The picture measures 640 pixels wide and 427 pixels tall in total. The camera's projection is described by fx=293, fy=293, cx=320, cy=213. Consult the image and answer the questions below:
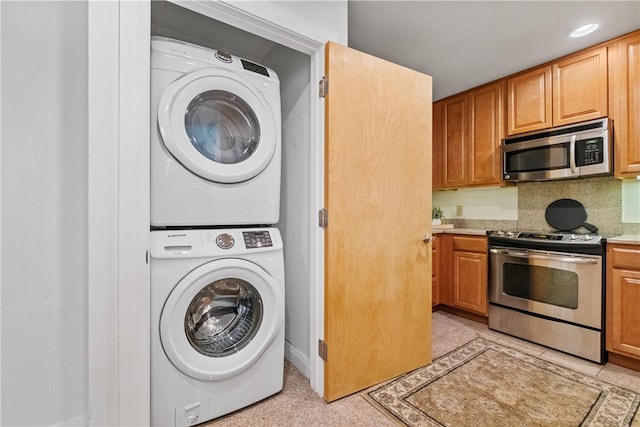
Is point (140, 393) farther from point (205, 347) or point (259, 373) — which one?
point (259, 373)

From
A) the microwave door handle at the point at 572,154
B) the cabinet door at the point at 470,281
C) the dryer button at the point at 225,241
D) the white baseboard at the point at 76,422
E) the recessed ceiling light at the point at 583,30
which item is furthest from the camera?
the cabinet door at the point at 470,281

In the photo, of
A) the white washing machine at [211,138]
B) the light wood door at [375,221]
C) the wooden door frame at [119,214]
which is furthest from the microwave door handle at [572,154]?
the wooden door frame at [119,214]

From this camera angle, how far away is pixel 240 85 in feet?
4.83

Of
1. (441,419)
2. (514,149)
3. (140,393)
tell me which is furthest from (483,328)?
(140,393)

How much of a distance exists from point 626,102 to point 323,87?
220cm

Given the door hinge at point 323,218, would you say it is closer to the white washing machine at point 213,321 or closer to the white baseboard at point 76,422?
the white washing machine at point 213,321

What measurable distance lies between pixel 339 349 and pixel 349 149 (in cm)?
107

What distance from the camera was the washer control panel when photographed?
4.81ft

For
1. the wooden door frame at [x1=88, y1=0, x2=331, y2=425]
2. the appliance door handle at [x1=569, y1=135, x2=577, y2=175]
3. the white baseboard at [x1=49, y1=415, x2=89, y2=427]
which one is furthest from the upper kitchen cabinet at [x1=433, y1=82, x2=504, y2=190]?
the white baseboard at [x1=49, y1=415, x2=89, y2=427]

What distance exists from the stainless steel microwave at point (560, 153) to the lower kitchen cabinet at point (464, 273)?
679mm

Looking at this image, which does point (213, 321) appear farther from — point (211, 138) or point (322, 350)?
point (211, 138)

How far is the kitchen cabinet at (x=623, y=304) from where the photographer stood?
1.84 meters

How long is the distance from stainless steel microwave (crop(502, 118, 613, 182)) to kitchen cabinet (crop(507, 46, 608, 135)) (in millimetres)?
90

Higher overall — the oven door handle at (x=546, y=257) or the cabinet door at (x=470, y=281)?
the oven door handle at (x=546, y=257)
